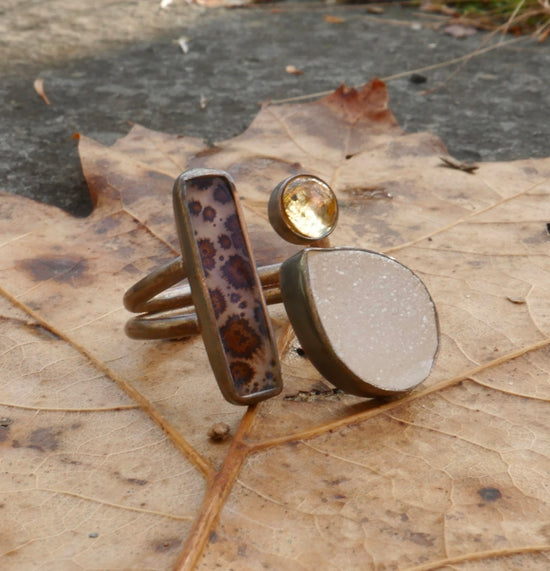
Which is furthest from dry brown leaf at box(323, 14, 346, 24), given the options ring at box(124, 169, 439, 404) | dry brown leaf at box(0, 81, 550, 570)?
ring at box(124, 169, 439, 404)

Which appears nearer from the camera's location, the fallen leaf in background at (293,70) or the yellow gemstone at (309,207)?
the yellow gemstone at (309,207)

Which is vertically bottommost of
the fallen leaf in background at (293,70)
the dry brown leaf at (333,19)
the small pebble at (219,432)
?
the fallen leaf in background at (293,70)

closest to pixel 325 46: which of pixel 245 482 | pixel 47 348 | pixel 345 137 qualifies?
pixel 345 137

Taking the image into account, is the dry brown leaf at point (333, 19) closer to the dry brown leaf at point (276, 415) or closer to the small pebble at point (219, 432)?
the dry brown leaf at point (276, 415)

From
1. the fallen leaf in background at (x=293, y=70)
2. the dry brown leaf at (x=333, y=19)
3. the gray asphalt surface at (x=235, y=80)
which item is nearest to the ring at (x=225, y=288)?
the gray asphalt surface at (x=235, y=80)

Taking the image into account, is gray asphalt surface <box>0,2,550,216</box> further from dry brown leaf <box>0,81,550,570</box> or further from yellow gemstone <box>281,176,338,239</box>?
yellow gemstone <box>281,176,338,239</box>
